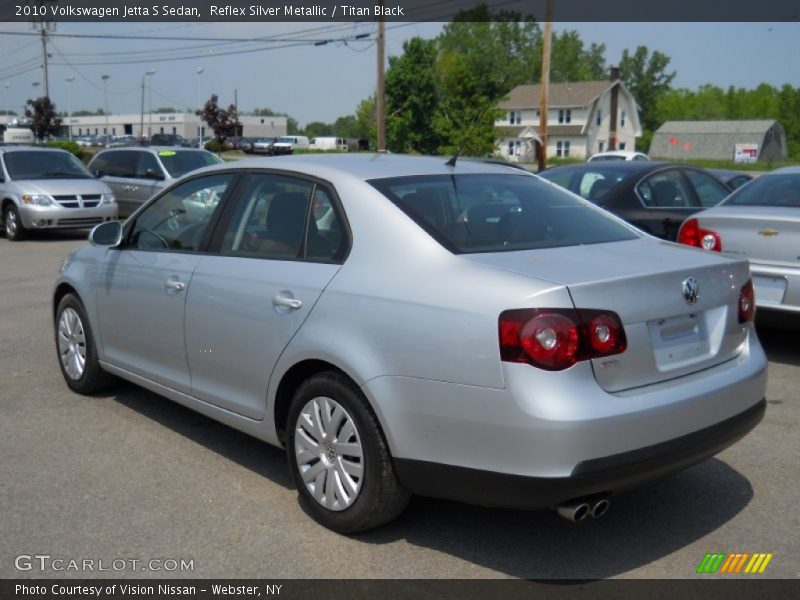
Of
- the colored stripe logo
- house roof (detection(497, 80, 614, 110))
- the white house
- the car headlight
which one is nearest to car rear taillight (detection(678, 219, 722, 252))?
the colored stripe logo

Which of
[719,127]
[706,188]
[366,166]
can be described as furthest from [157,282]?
[719,127]

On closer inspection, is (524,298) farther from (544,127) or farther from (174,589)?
(544,127)

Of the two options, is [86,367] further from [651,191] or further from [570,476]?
[651,191]

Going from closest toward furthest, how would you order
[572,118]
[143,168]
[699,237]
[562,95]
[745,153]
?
[699,237] → [143,168] → [572,118] → [562,95] → [745,153]

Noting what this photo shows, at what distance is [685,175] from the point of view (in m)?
9.48

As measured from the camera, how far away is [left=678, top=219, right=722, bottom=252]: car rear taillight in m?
7.00

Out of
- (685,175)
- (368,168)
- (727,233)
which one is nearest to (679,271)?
(368,168)

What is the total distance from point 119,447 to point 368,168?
2248 millimetres

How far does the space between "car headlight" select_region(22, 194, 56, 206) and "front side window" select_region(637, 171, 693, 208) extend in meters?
11.3

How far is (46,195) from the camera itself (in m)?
16.1

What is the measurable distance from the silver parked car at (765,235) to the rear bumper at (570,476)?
326 centimetres

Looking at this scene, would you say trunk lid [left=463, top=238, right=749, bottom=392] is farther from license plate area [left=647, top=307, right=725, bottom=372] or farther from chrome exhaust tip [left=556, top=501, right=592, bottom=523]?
chrome exhaust tip [left=556, top=501, right=592, bottom=523]

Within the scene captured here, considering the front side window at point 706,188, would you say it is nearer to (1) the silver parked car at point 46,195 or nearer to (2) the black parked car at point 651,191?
(2) the black parked car at point 651,191

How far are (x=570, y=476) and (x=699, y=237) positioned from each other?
4.44 m
